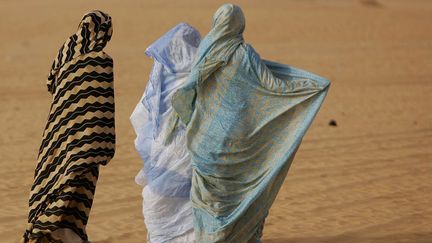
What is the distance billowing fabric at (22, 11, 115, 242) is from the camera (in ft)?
26.2

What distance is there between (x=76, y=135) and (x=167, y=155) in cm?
74

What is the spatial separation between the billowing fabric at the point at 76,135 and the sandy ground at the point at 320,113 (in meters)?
1.16

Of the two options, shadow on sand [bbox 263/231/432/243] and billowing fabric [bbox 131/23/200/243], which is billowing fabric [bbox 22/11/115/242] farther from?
shadow on sand [bbox 263/231/432/243]

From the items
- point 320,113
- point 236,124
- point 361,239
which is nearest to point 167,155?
point 236,124

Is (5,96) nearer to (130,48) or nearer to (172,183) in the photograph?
(130,48)

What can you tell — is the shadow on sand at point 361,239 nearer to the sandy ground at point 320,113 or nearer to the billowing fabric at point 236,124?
the sandy ground at point 320,113

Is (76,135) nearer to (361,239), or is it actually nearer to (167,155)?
(167,155)

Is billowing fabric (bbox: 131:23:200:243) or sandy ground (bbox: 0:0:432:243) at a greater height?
billowing fabric (bbox: 131:23:200:243)

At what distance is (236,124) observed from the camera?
778cm

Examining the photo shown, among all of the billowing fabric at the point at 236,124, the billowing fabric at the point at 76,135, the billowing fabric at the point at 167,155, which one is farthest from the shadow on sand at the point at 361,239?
the billowing fabric at the point at 76,135

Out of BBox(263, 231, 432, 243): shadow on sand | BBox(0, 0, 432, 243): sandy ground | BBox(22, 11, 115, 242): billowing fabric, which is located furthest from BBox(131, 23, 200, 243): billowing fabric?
BBox(263, 231, 432, 243): shadow on sand

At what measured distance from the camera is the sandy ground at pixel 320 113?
1011 centimetres

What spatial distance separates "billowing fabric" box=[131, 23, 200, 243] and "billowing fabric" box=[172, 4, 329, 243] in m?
0.25

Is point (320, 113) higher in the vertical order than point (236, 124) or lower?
lower
